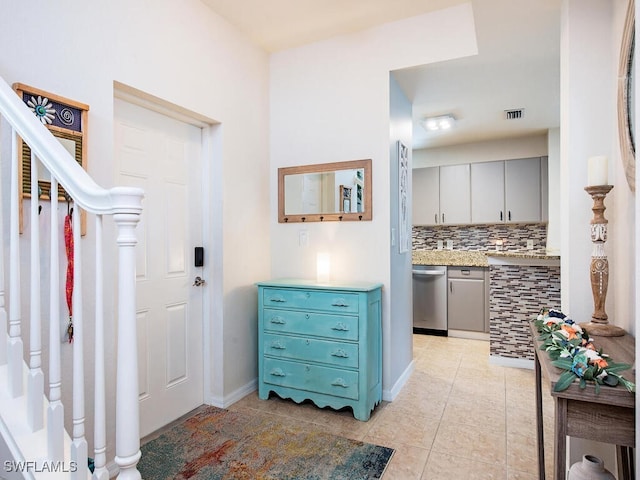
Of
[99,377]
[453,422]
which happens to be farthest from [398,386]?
[99,377]

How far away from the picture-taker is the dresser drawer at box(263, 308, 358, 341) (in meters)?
2.57

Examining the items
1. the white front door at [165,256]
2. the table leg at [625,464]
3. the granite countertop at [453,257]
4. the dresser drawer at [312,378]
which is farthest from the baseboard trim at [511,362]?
the white front door at [165,256]

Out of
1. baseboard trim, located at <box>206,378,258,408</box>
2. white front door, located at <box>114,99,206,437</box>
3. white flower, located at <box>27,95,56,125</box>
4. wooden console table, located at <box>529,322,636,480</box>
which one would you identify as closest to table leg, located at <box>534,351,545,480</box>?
wooden console table, located at <box>529,322,636,480</box>

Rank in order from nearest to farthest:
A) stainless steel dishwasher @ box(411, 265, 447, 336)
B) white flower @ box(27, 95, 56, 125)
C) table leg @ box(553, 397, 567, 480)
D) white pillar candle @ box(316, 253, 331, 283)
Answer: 1. table leg @ box(553, 397, 567, 480)
2. white flower @ box(27, 95, 56, 125)
3. white pillar candle @ box(316, 253, 331, 283)
4. stainless steel dishwasher @ box(411, 265, 447, 336)

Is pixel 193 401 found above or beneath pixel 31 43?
beneath

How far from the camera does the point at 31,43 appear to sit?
166 cm

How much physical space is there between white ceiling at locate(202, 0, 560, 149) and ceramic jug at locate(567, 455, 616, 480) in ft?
7.53

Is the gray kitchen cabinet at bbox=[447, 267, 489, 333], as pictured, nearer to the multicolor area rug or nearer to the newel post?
the multicolor area rug

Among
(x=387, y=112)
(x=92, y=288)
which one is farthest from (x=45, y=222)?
(x=387, y=112)

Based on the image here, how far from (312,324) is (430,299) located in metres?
2.65

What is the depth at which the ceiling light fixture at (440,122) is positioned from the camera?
4121 mm

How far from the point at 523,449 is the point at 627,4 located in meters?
2.23

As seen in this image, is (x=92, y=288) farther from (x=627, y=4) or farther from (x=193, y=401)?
(x=627, y=4)

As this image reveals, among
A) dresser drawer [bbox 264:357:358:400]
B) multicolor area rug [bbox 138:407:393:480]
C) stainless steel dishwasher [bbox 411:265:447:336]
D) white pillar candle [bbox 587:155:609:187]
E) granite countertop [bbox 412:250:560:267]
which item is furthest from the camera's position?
stainless steel dishwasher [bbox 411:265:447:336]
